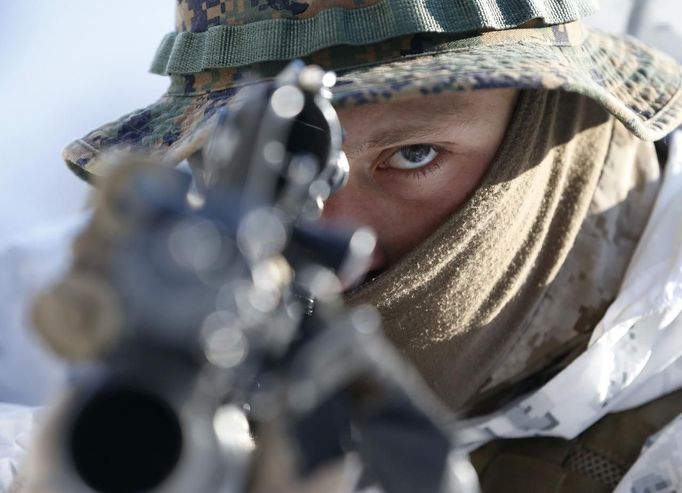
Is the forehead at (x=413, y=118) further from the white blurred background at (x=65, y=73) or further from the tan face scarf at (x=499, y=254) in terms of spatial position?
the white blurred background at (x=65, y=73)

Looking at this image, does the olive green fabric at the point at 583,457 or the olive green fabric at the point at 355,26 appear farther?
the olive green fabric at the point at 583,457

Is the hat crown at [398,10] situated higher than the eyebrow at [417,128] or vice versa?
the hat crown at [398,10]

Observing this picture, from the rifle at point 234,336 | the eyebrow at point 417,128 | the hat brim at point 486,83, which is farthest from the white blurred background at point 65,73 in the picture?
the rifle at point 234,336

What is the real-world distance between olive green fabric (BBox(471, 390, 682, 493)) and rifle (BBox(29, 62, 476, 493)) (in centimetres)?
62

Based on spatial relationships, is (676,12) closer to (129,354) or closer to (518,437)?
(518,437)

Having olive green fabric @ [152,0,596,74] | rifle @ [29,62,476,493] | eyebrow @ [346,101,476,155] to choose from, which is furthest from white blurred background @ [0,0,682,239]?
rifle @ [29,62,476,493]

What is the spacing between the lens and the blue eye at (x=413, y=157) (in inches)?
38.5

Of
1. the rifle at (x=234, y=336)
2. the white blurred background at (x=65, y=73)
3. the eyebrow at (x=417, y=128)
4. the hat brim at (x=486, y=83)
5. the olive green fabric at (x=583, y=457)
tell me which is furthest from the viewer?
the white blurred background at (x=65, y=73)

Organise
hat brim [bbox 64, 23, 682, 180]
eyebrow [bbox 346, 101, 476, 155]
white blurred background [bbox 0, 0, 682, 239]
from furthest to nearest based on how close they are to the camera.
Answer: white blurred background [bbox 0, 0, 682, 239] < eyebrow [bbox 346, 101, 476, 155] < hat brim [bbox 64, 23, 682, 180]

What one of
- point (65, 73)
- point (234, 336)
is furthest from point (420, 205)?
point (65, 73)

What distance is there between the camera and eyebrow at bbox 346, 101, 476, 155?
92 cm

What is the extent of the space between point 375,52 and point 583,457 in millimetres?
608

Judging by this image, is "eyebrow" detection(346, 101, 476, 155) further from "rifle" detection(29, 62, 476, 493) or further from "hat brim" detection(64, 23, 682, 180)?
"rifle" detection(29, 62, 476, 493)

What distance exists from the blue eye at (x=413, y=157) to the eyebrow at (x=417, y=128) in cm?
3
